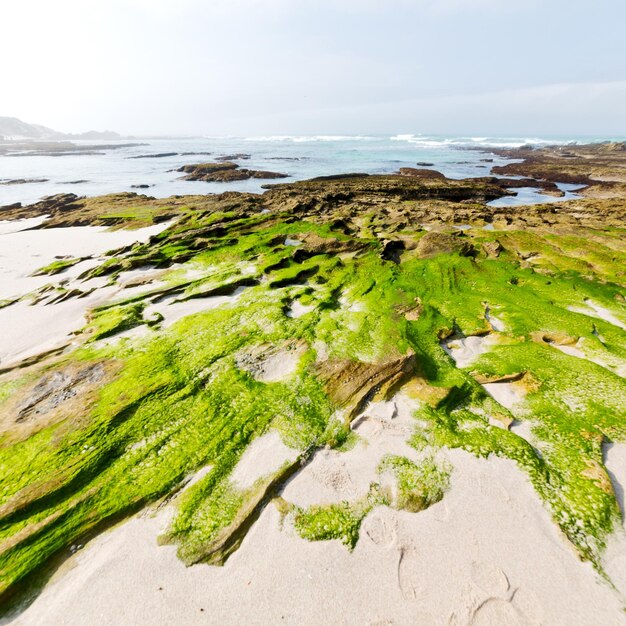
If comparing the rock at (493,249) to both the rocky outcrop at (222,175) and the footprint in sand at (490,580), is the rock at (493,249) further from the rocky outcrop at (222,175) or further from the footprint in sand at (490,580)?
the rocky outcrop at (222,175)

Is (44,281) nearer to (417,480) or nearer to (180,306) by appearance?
(180,306)

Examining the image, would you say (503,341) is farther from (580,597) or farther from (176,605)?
(176,605)

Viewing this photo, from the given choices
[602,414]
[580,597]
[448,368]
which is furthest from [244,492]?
[602,414]

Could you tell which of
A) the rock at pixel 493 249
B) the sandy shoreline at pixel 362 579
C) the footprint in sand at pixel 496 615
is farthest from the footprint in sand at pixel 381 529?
the rock at pixel 493 249

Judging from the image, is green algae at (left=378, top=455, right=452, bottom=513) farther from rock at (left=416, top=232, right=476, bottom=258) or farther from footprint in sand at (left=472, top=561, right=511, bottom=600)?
rock at (left=416, top=232, right=476, bottom=258)

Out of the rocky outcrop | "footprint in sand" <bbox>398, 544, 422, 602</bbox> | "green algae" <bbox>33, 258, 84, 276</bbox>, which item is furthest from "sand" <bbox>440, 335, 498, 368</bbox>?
the rocky outcrop
